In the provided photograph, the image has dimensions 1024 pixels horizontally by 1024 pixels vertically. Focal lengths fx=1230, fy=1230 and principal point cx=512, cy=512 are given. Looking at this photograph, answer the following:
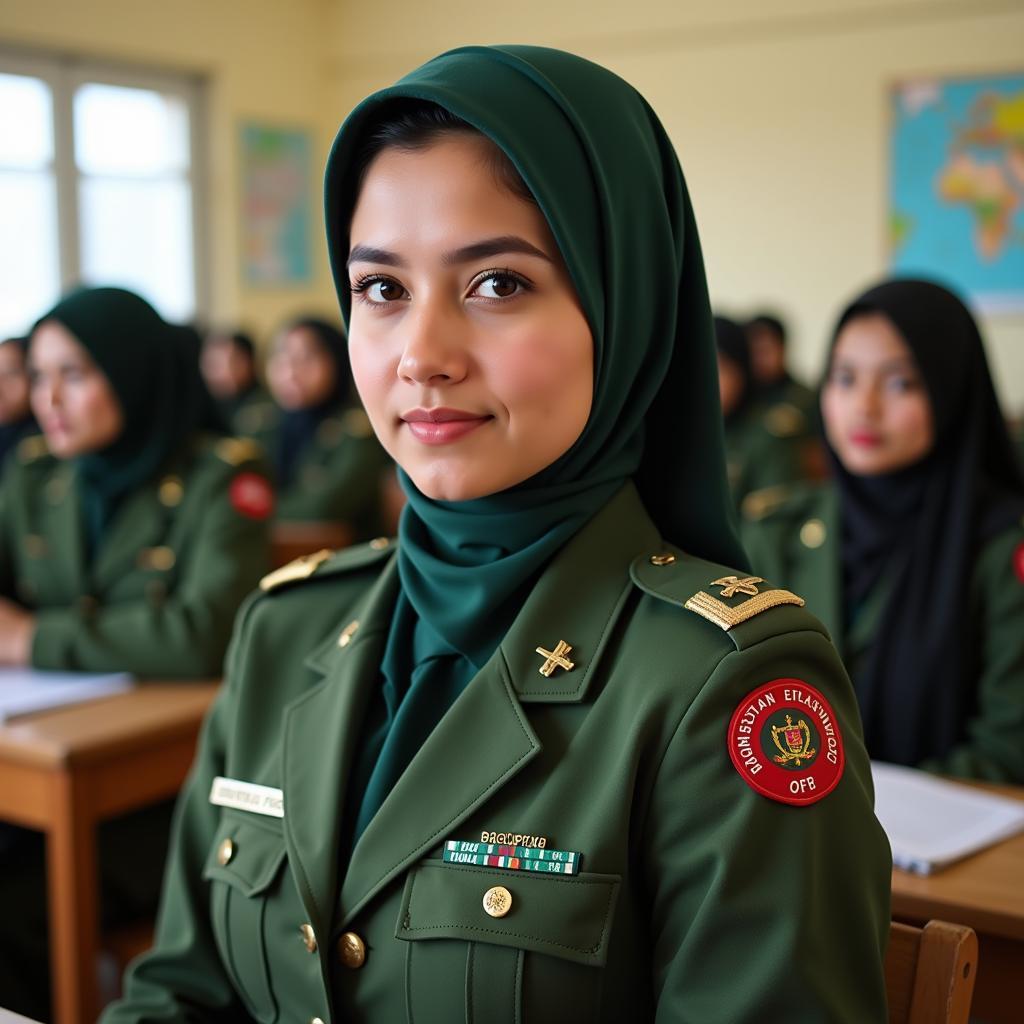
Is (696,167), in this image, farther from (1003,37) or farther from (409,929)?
(409,929)

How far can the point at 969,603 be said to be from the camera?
83.7 inches

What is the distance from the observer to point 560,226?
979 mm

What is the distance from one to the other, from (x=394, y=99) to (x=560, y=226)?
7.4 inches

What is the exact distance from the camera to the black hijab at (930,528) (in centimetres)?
210

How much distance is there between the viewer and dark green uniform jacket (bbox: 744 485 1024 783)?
1.99 metres

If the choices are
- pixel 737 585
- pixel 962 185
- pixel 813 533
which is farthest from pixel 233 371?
pixel 737 585

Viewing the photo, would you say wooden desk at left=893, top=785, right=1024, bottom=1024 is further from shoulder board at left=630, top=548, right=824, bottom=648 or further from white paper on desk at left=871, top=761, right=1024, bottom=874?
shoulder board at left=630, top=548, right=824, bottom=648

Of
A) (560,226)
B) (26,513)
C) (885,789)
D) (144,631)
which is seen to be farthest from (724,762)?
(26,513)

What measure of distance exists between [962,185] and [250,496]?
18.0 ft

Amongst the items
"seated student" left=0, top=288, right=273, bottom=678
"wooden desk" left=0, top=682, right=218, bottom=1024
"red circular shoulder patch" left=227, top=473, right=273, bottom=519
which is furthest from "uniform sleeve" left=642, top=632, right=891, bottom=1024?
"red circular shoulder patch" left=227, top=473, right=273, bottom=519

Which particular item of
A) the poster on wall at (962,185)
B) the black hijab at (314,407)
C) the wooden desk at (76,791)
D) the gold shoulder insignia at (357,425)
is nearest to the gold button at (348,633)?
the wooden desk at (76,791)

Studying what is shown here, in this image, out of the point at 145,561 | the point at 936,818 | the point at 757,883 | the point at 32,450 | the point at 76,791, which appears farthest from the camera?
the point at 32,450

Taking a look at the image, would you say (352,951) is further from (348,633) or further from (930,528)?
(930,528)

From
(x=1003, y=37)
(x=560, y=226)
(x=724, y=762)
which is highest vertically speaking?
(x=1003, y=37)
